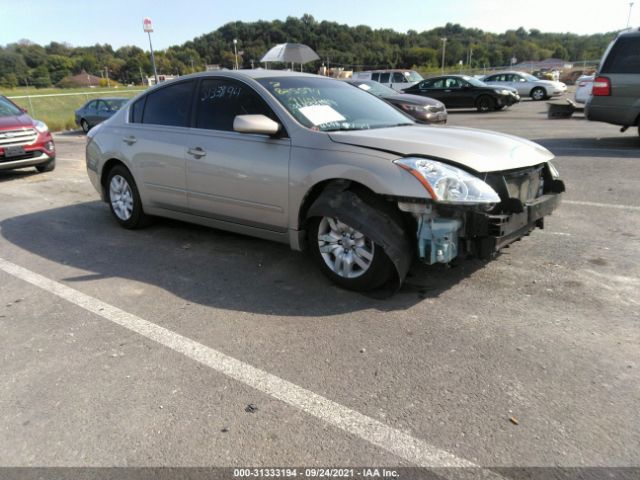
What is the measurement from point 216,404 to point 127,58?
360 ft

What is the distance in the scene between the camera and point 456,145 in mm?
3654

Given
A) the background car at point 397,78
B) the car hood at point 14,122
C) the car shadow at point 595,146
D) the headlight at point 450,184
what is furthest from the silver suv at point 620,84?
the background car at point 397,78

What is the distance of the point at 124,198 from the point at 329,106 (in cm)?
284

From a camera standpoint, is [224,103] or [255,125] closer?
[255,125]

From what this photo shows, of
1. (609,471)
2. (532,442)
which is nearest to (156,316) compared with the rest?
(532,442)

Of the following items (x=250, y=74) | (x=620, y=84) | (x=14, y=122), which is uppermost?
(x=250, y=74)

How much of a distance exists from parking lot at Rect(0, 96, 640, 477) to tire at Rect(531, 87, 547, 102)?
23.7m

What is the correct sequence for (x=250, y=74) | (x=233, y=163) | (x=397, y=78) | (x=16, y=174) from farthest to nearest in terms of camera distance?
(x=397, y=78) → (x=16, y=174) → (x=250, y=74) → (x=233, y=163)

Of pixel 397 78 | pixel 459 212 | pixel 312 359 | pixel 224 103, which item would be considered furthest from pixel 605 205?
pixel 397 78

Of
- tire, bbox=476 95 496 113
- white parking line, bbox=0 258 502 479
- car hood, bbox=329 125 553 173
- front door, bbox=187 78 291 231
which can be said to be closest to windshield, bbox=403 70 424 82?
tire, bbox=476 95 496 113

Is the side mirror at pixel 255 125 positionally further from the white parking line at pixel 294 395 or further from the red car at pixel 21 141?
the red car at pixel 21 141

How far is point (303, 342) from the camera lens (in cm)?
315

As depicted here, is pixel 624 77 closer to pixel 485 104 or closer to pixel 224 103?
pixel 224 103

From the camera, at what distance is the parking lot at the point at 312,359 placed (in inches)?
89.2
